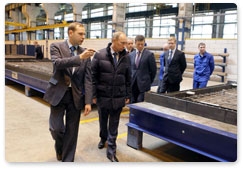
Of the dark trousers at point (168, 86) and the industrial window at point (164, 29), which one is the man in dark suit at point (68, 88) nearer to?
the dark trousers at point (168, 86)

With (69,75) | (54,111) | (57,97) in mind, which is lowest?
(54,111)

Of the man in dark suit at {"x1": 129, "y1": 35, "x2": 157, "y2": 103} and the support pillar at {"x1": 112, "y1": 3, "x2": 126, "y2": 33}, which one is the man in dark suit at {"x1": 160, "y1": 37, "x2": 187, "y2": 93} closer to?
the man in dark suit at {"x1": 129, "y1": 35, "x2": 157, "y2": 103}

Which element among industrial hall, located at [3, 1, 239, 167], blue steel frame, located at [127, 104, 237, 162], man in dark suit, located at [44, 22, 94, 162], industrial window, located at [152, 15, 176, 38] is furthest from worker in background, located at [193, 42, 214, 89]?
industrial window, located at [152, 15, 176, 38]

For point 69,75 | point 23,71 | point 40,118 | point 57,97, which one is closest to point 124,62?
point 69,75

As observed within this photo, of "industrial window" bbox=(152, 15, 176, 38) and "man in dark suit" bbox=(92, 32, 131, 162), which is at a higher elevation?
"industrial window" bbox=(152, 15, 176, 38)

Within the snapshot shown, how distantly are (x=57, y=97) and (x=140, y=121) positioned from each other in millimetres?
947

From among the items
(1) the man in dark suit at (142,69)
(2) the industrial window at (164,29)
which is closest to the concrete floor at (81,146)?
(1) the man in dark suit at (142,69)

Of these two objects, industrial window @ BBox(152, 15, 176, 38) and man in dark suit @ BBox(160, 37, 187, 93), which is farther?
industrial window @ BBox(152, 15, 176, 38)

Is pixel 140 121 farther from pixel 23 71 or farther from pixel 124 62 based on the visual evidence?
pixel 23 71

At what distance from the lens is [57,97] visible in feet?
6.93

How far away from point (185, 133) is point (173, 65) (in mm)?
1537

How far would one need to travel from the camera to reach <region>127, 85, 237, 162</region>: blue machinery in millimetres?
1940

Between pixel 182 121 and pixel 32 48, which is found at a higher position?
pixel 32 48

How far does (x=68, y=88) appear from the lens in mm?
2146
